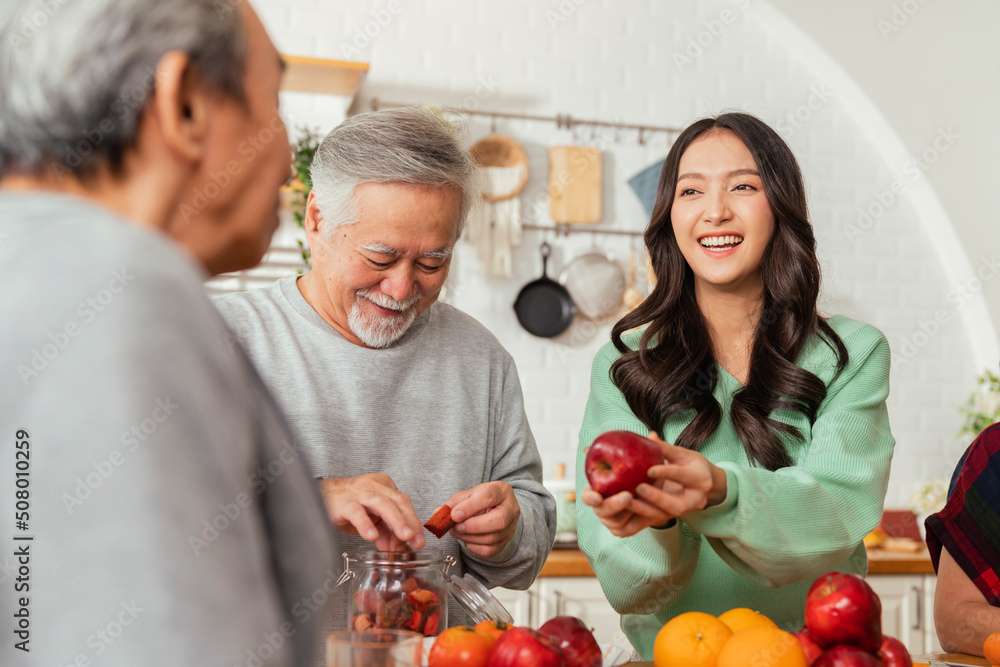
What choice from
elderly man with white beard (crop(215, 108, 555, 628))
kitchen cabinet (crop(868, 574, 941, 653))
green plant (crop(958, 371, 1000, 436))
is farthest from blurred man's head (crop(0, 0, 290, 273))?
green plant (crop(958, 371, 1000, 436))

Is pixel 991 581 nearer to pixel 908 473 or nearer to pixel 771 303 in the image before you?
pixel 771 303

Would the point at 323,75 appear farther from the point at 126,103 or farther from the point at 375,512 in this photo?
the point at 126,103

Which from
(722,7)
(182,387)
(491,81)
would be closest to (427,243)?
(182,387)

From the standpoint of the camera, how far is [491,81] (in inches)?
139

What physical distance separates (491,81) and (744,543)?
276cm

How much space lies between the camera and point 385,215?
141 centimetres

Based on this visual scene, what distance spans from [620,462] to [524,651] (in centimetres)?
25

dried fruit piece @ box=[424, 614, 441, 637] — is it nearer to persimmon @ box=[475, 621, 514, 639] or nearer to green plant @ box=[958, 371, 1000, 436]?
persimmon @ box=[475, 621, 514, 639]

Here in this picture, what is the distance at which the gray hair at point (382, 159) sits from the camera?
1.42m

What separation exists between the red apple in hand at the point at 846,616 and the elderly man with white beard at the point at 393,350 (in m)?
0.51

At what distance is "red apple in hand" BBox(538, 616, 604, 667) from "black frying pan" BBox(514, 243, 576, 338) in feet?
8.14

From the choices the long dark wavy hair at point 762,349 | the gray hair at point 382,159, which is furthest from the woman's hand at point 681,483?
Answer: the gray hair at point 382,159

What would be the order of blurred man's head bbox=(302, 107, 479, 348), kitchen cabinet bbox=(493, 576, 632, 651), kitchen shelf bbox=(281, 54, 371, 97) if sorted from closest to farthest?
blurred man's head bbox=(302, 107, 479, 348) < kitchen cabinet bbox=(493, 576, 632, 651) < kitchen shelf bbox=(281, 54, 371, 97)

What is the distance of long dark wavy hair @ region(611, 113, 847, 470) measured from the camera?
143 cm
